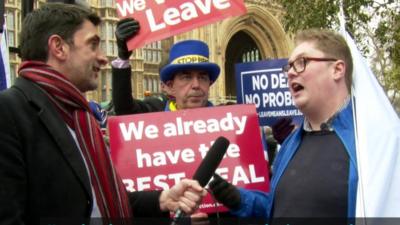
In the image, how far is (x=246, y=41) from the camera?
112ft

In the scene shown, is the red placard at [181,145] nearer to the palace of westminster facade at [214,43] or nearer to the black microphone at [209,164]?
the black microphone at [209,164]

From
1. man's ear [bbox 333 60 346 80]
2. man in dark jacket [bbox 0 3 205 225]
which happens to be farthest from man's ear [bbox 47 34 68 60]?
man's ear [bbox 333 60 346 80]

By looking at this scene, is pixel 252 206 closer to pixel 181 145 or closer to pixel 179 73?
pixel 181 145

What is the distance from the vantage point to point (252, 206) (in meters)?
2.57

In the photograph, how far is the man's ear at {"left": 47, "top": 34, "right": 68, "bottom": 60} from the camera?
7.25ft

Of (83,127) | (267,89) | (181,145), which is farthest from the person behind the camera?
(267,89)

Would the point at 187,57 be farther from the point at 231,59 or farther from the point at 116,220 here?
the point at 231,59

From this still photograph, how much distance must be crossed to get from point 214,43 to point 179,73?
25027mm

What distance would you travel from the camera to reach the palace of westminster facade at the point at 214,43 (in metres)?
24.4

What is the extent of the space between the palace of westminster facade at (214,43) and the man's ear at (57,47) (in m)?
18.7

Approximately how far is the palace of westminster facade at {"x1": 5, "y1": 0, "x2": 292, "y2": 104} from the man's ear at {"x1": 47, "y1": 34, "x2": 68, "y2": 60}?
18.7m

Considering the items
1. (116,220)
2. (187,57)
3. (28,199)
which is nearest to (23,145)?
(28,199)

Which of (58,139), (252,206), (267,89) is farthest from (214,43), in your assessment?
(58,139)

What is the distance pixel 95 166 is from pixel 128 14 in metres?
1.58
